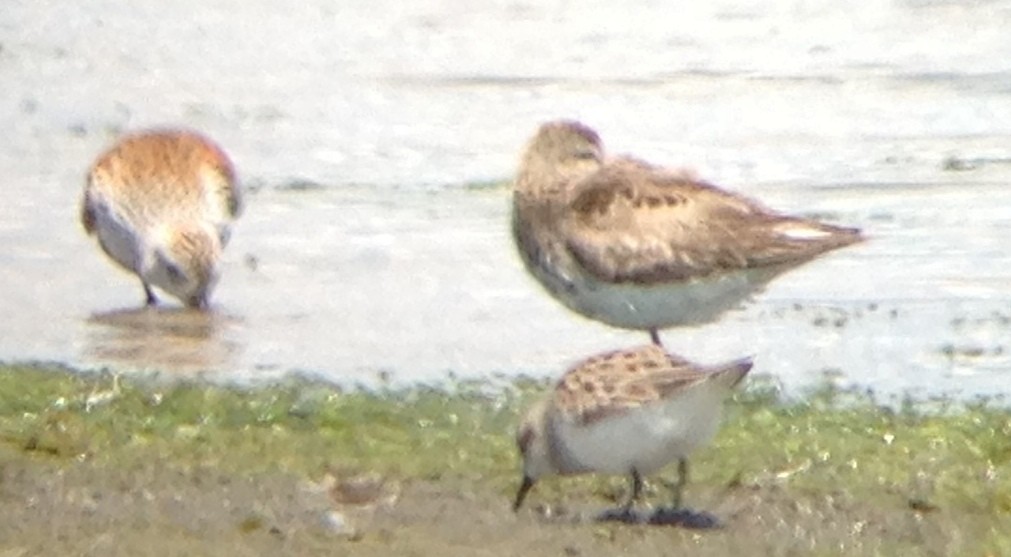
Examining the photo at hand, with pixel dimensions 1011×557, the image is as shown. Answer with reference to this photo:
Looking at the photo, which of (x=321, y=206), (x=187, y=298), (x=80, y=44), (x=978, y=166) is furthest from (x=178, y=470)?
(x=80, y=44)

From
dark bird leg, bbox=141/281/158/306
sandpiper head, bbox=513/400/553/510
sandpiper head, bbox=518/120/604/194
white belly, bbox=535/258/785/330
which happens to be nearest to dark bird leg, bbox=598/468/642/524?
sandpiper head, bbox=513/400/553/510

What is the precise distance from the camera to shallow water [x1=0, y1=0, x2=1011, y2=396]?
1064cm

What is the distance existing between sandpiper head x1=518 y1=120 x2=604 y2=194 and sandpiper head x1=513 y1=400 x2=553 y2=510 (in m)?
2.12

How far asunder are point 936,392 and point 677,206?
1.18m

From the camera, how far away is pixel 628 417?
759cm

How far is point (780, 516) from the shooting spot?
780 cm

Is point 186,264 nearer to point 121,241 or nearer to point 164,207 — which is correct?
point 121,241

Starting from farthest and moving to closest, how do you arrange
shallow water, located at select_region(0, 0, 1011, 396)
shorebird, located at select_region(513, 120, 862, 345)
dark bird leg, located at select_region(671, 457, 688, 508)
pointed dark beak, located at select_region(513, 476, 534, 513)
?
shallow water, located at select_region(0, 0, 1011, 396) → shorebird, located at select_region(513, 120, 862, 345) → pointed dark beak, located at select_region(513, 476, 534, 513) → dark bird leg, located at select_region(671, 457, 688, 508)

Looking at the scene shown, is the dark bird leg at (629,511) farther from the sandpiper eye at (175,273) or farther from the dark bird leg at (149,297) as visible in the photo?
the dark bird leg at (149,297)

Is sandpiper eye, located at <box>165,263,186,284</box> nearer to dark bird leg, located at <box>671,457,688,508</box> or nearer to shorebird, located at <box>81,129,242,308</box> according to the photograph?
shorebird, located at <box>81,129,242,308</box>

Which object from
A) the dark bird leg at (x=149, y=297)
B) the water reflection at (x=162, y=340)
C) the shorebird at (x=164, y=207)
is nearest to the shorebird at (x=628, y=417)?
the water reflection at (x=162, y=340)

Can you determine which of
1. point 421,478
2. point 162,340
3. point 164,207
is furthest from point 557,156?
point 164,207

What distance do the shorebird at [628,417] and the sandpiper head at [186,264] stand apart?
4.00 meters

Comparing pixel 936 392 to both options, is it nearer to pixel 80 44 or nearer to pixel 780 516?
pixel 780 516
